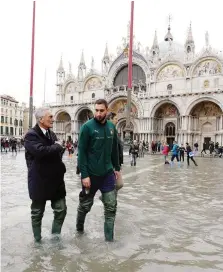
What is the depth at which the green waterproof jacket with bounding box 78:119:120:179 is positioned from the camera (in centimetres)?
379

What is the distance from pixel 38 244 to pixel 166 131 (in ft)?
122

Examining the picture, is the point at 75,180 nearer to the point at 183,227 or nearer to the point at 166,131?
the point at 183,227

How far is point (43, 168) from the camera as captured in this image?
3.64m

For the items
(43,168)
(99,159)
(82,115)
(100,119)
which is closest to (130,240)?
(99,159)

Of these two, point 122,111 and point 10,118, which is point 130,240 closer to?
point 122,111

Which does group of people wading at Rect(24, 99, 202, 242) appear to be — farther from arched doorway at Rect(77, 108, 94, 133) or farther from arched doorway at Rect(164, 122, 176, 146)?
arched doorway at Rect(77, 108, 94, 133)

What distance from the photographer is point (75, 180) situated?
31.0 ft

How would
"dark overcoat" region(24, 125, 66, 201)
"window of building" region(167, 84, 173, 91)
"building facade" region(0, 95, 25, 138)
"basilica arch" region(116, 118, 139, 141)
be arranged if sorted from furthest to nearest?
"building facade" region(0, 95, 25, 138)
"basilica arch" region(116, 118, 139, 141)
"window of building" region(167, 84, 173, 91)
"dark overcoat" region(24, 125, 66, 201)

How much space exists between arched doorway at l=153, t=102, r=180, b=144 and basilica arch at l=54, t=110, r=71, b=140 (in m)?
15.9

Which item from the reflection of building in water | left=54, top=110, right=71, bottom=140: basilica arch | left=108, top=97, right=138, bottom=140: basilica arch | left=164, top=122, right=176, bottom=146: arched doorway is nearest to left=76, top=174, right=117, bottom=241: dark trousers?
the reflection of building in water

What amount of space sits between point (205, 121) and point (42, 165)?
3532 cm

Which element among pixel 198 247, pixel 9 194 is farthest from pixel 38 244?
pixel 9 194

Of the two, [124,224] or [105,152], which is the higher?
[105,152]

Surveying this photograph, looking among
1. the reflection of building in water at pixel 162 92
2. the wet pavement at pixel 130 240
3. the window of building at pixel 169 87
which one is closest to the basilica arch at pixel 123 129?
the reflection of building in water at pixel 162 92
